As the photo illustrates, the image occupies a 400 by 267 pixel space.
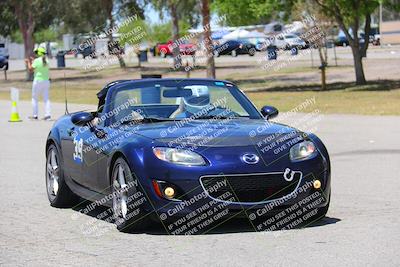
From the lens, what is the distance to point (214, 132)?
832 centimetres

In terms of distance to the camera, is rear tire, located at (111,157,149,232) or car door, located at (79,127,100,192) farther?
car door, located at (79,127,100,192)

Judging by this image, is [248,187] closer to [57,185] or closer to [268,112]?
[268,112]

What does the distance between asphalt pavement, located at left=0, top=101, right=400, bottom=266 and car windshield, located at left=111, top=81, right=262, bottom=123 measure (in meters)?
1.14

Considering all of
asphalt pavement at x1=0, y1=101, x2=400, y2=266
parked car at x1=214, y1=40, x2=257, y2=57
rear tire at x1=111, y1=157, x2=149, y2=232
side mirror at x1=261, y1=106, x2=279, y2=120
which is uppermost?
side mirror at x1=261, y1=106, x2=279, y2=120

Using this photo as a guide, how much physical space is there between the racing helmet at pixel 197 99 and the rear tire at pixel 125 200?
132cm

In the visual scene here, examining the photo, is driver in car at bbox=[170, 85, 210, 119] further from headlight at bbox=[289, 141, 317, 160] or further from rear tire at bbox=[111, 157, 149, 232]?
headlight at bbox=[289, 141, 317, 160]

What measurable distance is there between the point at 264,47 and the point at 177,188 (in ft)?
251

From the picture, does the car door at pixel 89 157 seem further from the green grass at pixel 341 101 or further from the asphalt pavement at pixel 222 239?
the green grass at pixel 341 101

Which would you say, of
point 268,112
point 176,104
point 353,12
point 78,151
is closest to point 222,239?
point 176,104

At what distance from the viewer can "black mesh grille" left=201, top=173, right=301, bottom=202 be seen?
25.6ft

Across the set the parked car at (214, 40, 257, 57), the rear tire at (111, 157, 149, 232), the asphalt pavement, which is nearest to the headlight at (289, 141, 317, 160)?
the asphalt pavement

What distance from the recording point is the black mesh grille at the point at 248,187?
7.80 m

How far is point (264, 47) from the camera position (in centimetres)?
8369

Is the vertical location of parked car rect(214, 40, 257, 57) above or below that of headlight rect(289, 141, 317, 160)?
below
